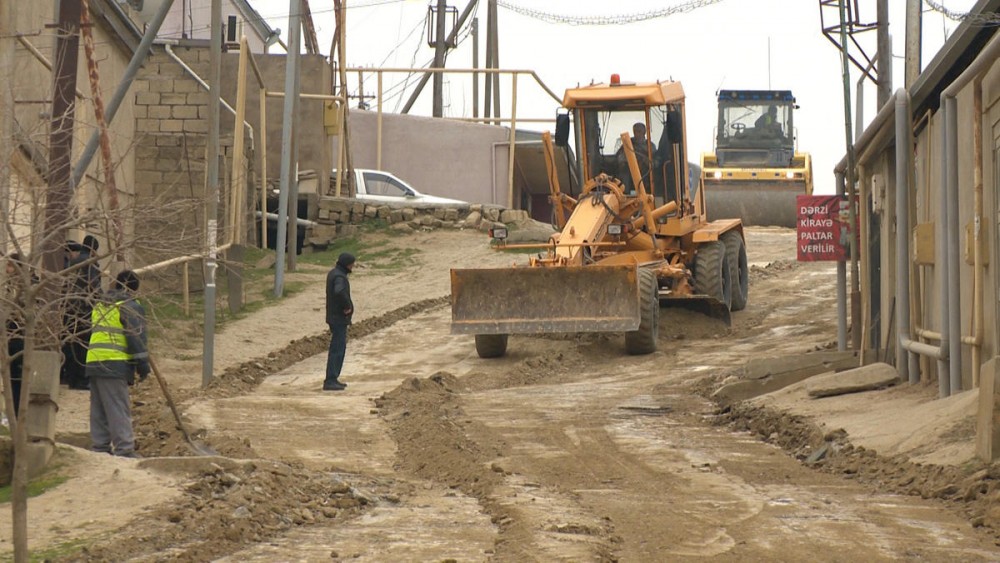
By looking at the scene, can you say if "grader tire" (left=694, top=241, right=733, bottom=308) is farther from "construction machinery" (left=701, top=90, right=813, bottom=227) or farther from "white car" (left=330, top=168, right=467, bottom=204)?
"construction machinery" (left=701, top=90, right=813, bottom=227)

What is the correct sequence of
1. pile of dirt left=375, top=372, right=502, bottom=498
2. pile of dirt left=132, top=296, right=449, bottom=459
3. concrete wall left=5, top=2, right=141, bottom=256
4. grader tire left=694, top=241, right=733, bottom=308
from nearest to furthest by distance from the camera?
pile of dirt left=375, top=372, right=502, bottom=498
pile of dirt left=132, top=296, right=449, bottom=459
concrete wall left=5, top=2, right=141, bottom=256
grader tire left=694, top=241, right=733, bottom=308

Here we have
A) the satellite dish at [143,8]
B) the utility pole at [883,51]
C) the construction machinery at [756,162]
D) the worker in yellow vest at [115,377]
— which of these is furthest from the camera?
the construction machinery at [756,162]

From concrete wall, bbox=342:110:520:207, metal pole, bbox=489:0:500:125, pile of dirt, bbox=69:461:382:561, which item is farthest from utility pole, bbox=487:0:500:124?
pile of dirt, bbox=69:461:382:561

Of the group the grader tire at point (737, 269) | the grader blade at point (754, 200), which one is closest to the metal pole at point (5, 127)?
the grader tire at point (737, 269)

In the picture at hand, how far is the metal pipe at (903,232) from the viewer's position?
1251cm

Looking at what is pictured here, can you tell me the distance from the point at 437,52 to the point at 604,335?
87.1 ft

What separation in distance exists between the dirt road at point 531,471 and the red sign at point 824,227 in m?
1.83

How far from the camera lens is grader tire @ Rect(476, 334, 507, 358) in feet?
57.3

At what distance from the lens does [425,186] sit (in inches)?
1453

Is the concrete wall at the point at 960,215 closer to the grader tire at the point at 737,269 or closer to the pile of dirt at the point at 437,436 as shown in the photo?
the pile of dirt at the point at 437,436

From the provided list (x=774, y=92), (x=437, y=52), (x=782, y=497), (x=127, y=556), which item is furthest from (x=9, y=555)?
(x=437, y=52)

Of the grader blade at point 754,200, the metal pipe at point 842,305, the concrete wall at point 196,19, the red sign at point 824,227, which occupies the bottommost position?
the metal pipe at point 842,305

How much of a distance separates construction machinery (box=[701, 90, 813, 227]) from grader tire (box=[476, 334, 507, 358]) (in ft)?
56.4

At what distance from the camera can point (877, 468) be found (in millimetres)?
9609
